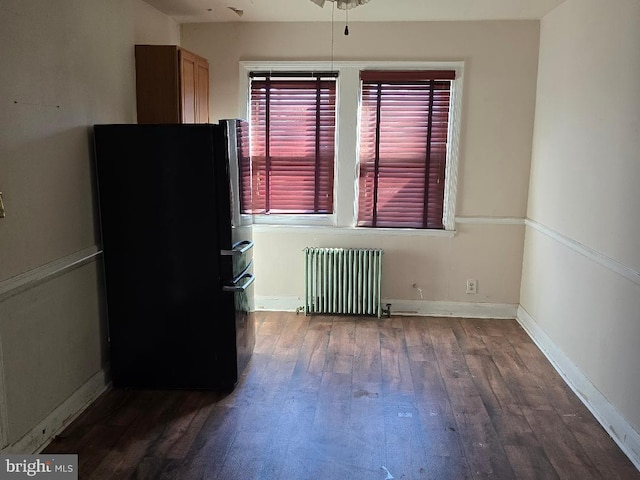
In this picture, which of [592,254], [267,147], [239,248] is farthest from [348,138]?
[592,254]

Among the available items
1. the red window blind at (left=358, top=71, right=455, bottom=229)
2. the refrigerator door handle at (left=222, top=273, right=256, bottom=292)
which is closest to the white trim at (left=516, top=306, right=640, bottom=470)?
the red window blind at (left=358, top=71, right=455, bottom=229)

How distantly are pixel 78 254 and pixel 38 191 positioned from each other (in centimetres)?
50

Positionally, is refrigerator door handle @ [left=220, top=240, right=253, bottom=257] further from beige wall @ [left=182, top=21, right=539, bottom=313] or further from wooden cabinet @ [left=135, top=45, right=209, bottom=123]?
beige wall @ [left=182, top=21, right=539, bottom=313]

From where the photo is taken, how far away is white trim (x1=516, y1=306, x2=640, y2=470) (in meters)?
2.65

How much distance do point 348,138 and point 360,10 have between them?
102cm

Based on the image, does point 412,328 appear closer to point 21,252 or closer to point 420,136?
point 420,136

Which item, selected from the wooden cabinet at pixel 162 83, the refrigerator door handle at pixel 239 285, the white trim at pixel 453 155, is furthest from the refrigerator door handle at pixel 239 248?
the white trim at pixel 453 155

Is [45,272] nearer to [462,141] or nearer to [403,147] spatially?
[403,147]

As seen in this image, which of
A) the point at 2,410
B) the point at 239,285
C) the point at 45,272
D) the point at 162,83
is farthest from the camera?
the point at 162,83

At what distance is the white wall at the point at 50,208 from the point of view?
2.40 m

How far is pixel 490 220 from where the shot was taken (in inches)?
180

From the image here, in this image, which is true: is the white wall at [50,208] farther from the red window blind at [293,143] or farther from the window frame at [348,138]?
the window frame at [348,138]

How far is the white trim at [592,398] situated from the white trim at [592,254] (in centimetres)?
73

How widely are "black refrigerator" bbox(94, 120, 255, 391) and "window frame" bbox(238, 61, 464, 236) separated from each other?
4.48 feet
